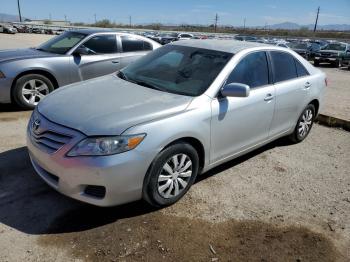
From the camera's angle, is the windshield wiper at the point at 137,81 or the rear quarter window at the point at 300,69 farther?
the rear quarter window at the point at 300,69

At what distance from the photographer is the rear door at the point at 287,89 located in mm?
4789

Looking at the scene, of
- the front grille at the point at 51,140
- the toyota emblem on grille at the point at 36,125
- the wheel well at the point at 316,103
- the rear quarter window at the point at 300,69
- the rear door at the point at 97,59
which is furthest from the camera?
the rear door at the point at 97,59

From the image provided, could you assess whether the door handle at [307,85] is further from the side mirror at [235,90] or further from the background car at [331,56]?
the background car at [331,56]

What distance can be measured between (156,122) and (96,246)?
3.93ft

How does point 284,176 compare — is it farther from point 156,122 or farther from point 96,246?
point 96,246

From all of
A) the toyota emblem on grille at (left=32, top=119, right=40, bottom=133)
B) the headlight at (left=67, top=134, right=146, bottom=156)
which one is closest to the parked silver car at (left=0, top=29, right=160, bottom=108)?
the toyota emblem on grille at (left=32, top=119, right=40, bottom=133)

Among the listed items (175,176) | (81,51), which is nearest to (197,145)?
(175,176)

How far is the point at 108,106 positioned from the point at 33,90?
12.6ft

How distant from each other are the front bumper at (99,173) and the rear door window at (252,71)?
1.57 m

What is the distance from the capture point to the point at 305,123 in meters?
5.77

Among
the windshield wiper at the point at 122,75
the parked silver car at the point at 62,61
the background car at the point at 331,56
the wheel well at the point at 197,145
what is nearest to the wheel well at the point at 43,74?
the parked silver car at the point at 62,61

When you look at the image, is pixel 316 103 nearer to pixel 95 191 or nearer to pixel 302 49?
pixel 95 191

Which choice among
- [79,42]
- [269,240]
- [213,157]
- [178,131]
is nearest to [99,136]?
[178,131]

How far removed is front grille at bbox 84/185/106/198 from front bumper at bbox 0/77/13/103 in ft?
13.5
